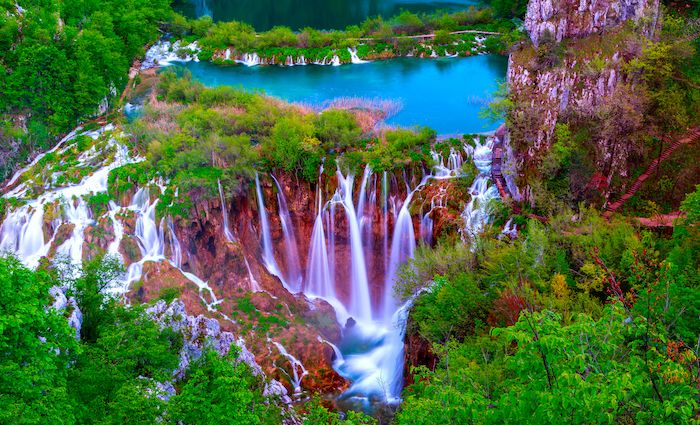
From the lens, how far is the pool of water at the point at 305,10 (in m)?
66.7

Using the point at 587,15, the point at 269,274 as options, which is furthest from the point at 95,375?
the point at 587,15

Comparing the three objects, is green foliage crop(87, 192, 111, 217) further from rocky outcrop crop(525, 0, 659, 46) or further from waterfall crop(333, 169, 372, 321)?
rocky outcrop crop(525, 0, 659, 46)

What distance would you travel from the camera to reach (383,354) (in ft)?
88.0

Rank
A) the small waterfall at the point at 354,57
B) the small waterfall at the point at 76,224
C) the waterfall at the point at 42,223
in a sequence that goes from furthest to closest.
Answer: the small waterfall at the point at 354,57
the waterfall at the point at 42,223
the small waterfall at the point at 76,224

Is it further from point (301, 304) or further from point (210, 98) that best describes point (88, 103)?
point (301, 304)

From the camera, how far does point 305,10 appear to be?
71375 millimetres

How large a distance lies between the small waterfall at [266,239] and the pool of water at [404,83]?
10492mm

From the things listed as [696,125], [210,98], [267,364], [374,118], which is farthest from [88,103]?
[696,125]

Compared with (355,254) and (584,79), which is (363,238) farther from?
(584,79)

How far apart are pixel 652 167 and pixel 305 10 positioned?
53088mm

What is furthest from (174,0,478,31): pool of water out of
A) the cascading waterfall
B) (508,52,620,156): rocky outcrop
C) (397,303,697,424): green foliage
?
(397,303,697,424): green foliage

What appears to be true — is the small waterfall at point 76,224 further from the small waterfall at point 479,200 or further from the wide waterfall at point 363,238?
the small waterfall at point 479,200

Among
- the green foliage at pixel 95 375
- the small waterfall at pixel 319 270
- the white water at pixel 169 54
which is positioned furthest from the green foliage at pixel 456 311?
the white water at pixel 169 54

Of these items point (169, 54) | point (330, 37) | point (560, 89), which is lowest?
point (560, 89)
